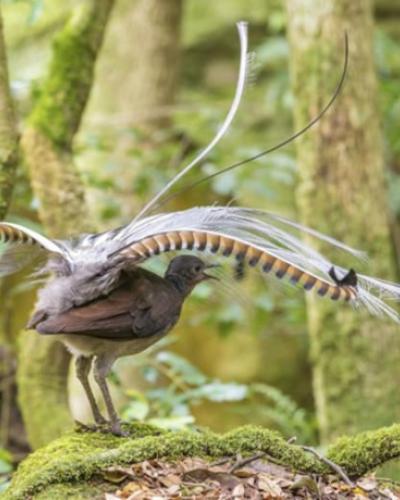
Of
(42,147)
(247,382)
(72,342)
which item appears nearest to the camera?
(72,342)

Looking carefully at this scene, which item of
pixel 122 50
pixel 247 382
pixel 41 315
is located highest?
pixel 122 50

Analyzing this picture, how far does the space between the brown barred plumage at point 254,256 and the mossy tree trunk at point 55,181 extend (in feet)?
6.99

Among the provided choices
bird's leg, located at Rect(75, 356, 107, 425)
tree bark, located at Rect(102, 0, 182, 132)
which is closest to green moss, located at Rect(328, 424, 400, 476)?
bird's leg, located at Rect(75, 356, 107, 425)

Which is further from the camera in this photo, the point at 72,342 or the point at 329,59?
the point at 329,59

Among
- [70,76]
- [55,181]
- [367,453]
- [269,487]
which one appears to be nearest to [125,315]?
[269,487]

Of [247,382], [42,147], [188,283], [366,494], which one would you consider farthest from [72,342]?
[247,382]

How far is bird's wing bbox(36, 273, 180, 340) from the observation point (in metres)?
3.53

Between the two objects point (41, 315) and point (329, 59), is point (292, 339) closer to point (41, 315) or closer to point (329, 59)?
point (329, 59)

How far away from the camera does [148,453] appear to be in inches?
130

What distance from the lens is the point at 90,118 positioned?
8766mm

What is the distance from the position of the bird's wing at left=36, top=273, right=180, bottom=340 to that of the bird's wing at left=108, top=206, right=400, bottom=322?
207 millimetres

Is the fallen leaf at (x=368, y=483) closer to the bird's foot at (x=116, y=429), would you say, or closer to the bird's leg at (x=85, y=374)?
the bird's foot at (x=116, y=429)

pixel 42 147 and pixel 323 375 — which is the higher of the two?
Answer: pixel 42 147

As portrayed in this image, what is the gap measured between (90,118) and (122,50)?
2.05 ft
